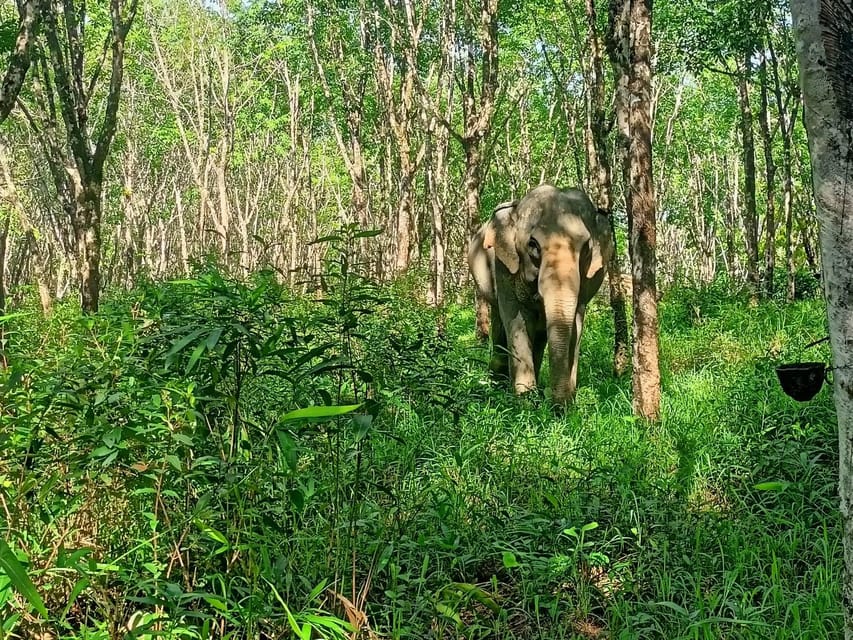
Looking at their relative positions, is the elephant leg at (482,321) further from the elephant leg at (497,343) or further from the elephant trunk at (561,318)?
the elephant trunk at (561,318)

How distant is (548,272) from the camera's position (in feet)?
25.0

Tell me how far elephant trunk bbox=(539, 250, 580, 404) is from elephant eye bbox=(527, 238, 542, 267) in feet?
0.78

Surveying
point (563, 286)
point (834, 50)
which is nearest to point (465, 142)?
point (563, 286)

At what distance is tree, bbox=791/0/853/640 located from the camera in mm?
2133

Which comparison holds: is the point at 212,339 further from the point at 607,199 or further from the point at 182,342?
the point at 607,199

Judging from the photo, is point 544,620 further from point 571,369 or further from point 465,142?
point 465,142

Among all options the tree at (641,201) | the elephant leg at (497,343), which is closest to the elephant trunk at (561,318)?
the tree at (641,201)

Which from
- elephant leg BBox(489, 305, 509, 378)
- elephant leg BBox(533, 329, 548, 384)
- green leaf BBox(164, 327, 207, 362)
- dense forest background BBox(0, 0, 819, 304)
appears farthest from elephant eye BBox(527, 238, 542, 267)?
green leaf BBox(164, 327, 207, 362)

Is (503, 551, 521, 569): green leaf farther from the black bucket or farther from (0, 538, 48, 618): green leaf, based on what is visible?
(0, 538, 48, 618): green leaf

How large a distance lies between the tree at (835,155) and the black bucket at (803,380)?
874mm

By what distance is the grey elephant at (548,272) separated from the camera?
7480 mm

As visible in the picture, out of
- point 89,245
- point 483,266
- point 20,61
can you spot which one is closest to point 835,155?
point 20,61

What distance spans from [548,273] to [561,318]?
1.55 feet

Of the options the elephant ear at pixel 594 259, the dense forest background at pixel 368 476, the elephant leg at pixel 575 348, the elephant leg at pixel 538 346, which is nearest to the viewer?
the dense forest background at pixel 368 476
